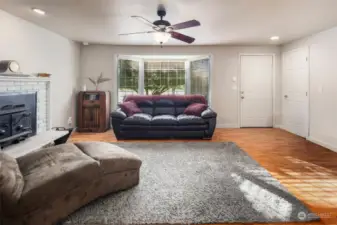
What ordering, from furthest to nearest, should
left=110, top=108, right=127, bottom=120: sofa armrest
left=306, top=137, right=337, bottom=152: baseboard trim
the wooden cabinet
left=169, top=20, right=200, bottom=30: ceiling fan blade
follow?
the wooden cabinet → left=110, top=108, right=127, bottom=120: sofa armrest → left=306, top=137, right=337, bottom=152: baseboard trim → left=169, top=20, right=200, bottom=30: ceiling fan blade

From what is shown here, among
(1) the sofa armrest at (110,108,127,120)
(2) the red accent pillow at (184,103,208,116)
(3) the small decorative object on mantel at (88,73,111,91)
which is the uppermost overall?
(3) the small decorative object on mantel at (88,73,111,91)

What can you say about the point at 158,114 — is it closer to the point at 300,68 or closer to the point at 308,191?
the point at 300,68

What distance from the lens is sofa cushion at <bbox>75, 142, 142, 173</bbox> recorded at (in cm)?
259

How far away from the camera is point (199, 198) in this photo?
2.60m

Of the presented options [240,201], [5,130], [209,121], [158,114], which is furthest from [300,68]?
[5,130]

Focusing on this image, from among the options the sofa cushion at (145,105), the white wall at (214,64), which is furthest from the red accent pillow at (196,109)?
the white wall at (214,64)

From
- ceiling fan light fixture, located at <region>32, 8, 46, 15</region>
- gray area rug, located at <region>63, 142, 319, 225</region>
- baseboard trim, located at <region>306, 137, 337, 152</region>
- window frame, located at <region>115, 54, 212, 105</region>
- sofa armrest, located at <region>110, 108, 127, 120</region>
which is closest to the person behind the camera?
gray area rug, located at <region>63, 142, 319, 225</region>

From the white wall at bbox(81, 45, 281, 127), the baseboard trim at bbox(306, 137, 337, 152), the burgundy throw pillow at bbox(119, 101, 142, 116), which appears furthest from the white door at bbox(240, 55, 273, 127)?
the burgundy throw pillow at bbox(119, 101, 142, 116)

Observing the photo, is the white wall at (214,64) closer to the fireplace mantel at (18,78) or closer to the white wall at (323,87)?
the white wall at (323,87)

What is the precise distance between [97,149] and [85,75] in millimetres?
4680

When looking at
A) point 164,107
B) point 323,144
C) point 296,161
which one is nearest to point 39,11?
point 164,107

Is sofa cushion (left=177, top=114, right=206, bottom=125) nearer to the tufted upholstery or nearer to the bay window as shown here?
the tufted upholstery

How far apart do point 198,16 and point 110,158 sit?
2675mm

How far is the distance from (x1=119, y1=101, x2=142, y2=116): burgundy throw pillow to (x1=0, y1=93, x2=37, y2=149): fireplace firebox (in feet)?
6.28
